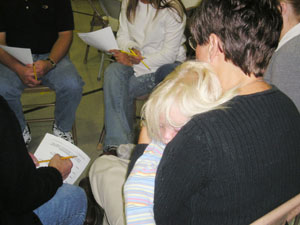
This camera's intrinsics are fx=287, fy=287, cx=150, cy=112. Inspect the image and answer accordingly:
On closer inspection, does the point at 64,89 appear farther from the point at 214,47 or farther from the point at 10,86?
the point at 214,47

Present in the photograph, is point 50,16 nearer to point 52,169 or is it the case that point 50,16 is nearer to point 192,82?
point 52,169

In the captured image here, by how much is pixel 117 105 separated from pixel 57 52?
0.61 metres

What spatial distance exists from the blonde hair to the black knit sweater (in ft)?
0.18

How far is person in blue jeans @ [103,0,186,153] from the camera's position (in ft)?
6.48

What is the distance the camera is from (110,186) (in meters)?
1.18

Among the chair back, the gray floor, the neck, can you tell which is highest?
the neck

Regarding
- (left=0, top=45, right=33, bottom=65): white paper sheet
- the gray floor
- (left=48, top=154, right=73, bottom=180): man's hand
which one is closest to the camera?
(left=48, top=154, right=73, bottom=180): man's hand

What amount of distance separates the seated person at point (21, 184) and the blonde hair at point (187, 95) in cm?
40

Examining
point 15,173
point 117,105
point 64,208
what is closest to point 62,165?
point 64,208

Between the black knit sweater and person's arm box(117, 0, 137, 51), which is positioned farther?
person's arm box(117, 0, 137, 51)

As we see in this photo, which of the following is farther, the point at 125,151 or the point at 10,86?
the point at 10,86

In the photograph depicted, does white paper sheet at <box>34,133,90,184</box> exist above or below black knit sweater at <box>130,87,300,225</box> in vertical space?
below

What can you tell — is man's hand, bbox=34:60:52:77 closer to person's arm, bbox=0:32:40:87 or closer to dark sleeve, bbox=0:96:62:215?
person's arm, bbox=0:32:40:87

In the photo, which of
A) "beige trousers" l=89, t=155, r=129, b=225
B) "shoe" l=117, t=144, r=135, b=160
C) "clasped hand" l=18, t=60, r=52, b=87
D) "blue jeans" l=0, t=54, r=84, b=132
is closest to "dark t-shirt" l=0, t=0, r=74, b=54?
"blue jeans" l=0, t=54, r=84, b=132
